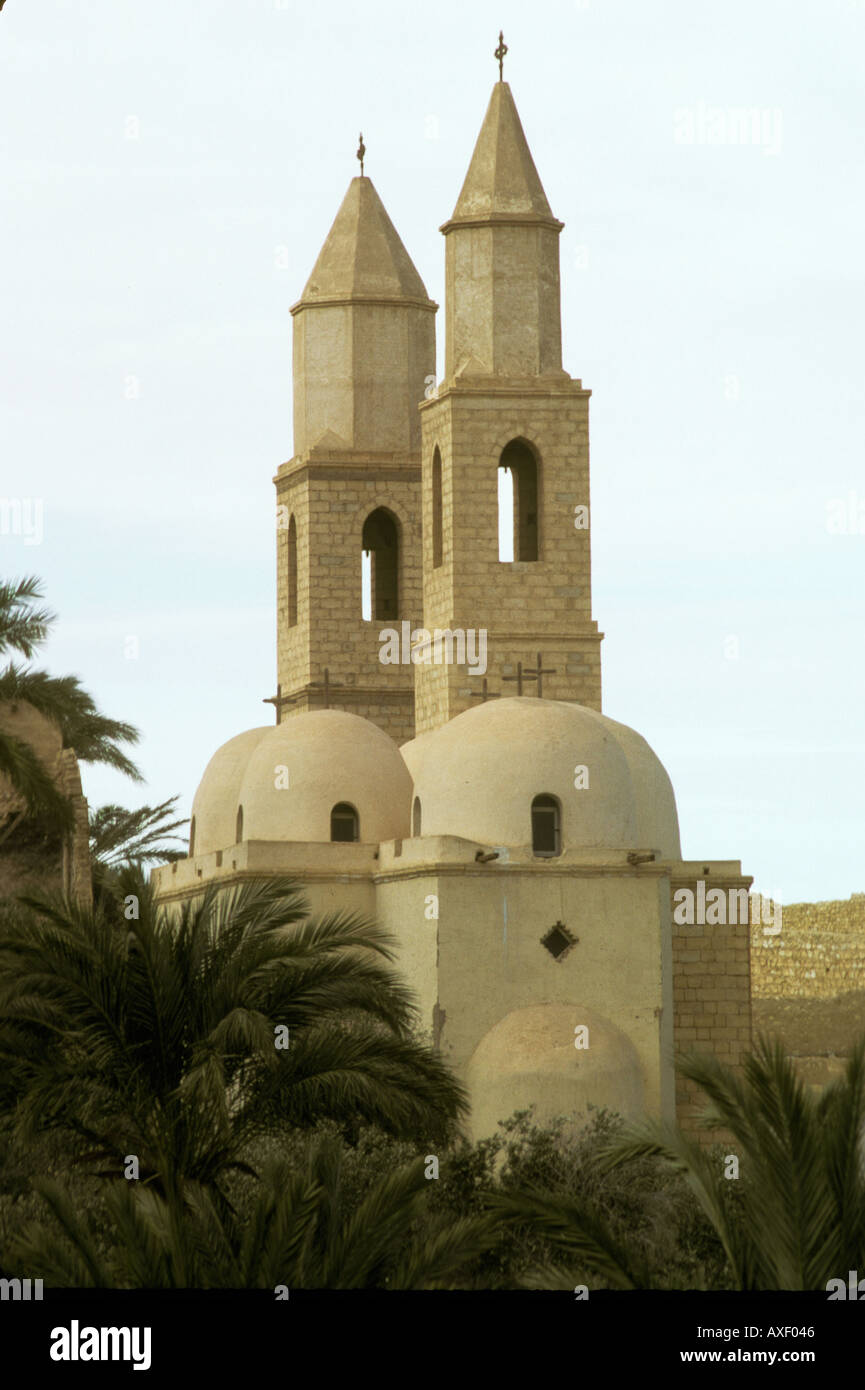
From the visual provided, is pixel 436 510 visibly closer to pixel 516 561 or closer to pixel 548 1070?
pixel 516 561

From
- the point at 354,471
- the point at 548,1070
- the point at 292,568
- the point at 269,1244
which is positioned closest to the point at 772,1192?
the point at 269,1244

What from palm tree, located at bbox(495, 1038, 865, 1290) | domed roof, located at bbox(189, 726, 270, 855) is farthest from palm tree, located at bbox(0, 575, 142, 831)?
palm tree, located at bbox(495, 1038, 865, 1290)

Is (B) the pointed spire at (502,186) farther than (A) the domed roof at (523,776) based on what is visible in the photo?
Yes

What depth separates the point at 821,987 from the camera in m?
48.7

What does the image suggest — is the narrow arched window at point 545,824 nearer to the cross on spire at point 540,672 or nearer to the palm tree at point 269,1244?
the cross on spire at point 540,672

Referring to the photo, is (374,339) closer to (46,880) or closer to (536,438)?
(536,438)

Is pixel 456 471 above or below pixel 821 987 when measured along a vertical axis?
above

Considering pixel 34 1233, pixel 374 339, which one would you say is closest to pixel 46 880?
pixel 374 339

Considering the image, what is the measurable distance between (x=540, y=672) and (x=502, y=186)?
6.05 metres

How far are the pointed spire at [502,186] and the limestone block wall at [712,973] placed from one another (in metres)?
8.28

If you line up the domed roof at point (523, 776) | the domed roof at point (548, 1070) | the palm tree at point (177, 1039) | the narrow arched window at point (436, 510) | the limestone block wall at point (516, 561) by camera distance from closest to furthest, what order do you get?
the palm tree at point (177, 1039) < the domed roof at point (548, 1070) < the domed roof at point (523, 776) < the limestone block wall at point (516, 561) < the narrow arched window at point (436, 510)

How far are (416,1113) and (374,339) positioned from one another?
18.6m

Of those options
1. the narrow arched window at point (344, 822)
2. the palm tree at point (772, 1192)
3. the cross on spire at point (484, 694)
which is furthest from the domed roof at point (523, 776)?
the palm tree at point (772, 1192)

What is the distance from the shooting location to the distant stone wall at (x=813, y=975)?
46219 millimetres
